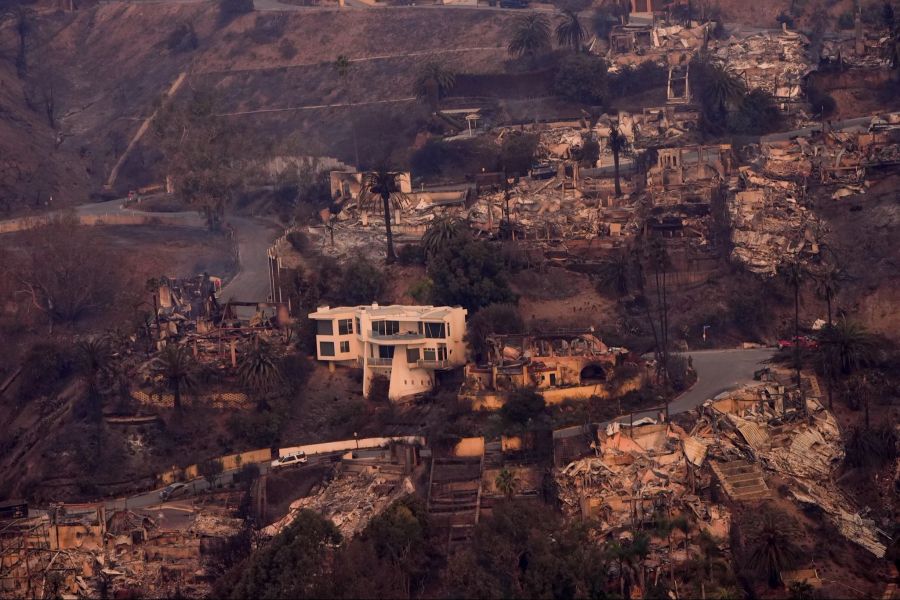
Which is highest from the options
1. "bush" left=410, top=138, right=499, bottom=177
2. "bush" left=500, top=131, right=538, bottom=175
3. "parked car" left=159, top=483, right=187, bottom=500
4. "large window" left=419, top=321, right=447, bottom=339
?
"bush" left=500, top=131, right=538, bottom=175

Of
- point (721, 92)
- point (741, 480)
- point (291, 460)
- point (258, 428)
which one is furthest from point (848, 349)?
point (721, 92)

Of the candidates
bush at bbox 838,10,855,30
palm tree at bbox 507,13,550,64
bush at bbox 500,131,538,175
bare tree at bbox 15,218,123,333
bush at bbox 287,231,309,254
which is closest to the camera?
bush at bbox 287,231,309,254

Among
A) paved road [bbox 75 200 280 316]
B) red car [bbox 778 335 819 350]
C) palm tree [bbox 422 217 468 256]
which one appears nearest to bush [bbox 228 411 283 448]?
palm tree [bbox 422 217 468 256]

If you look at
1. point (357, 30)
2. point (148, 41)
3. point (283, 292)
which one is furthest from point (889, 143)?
point (148, 41)

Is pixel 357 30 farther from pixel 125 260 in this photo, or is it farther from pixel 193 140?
pixel 125 260

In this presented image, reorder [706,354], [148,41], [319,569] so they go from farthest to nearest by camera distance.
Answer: [148,41], [706,354], [319,569]

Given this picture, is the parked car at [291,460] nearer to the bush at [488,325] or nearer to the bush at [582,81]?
the bush at [488,325]

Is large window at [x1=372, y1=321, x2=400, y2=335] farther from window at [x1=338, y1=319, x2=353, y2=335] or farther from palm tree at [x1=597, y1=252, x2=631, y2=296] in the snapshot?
palm tree at [x1=597, y1=252, x2=631, y2=296]
